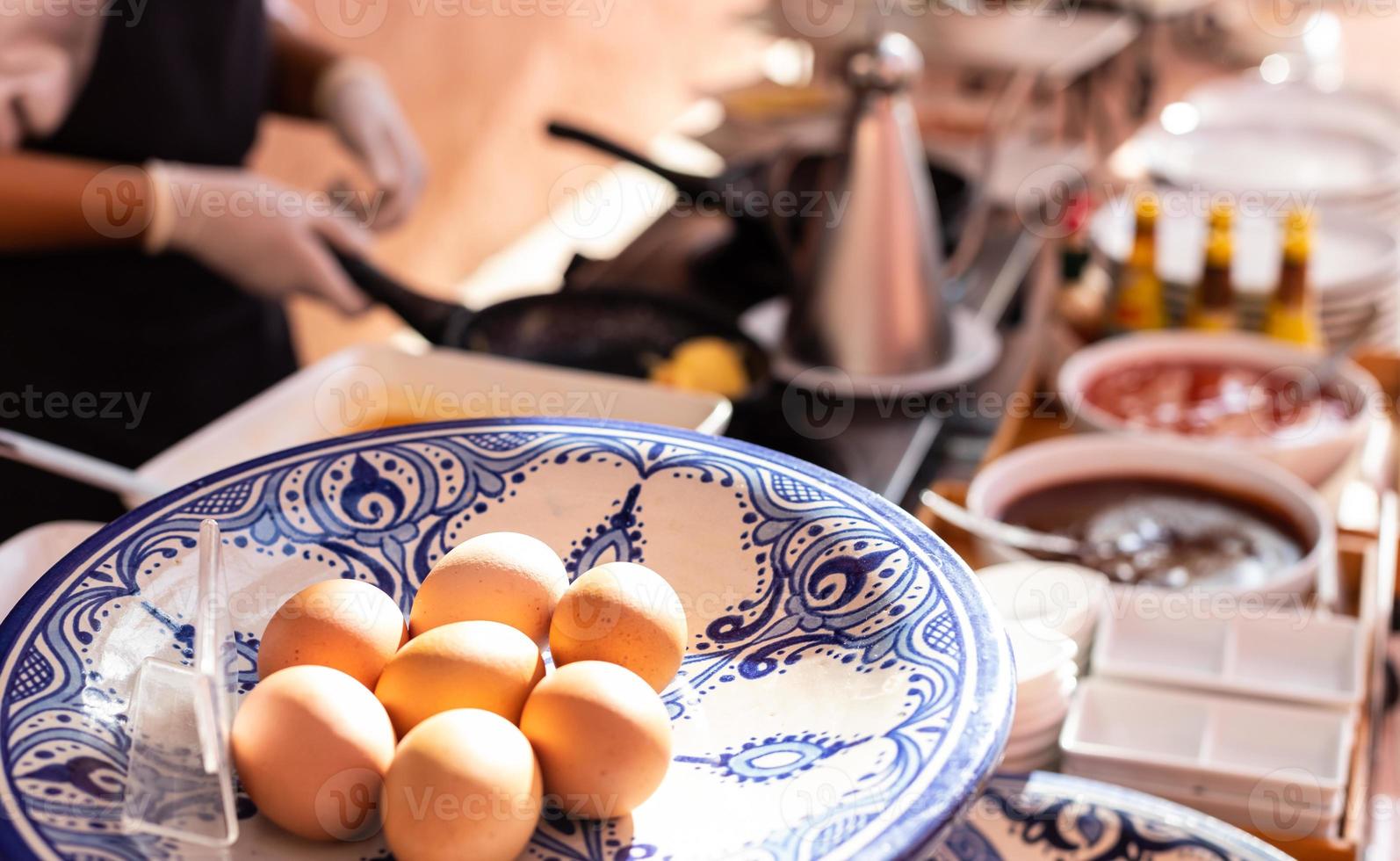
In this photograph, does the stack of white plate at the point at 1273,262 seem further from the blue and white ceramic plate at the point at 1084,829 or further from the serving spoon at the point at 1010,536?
the blue and white ceramic plate at the point at 1084,829

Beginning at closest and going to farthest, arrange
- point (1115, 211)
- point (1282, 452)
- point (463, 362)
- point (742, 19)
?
point (463, 362)
point (1282, 452)
point (1115, 211)
point (742, 19)

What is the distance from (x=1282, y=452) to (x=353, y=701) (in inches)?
40.8

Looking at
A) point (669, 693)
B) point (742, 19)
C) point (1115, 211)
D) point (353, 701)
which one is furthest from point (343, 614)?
point (742, 19)

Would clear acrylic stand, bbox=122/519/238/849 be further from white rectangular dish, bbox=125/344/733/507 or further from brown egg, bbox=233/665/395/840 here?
white rectangular dish, bbox=125/344/733/507

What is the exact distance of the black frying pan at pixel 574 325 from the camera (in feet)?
4.04

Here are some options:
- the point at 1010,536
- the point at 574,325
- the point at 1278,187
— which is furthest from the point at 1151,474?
the point at 1278,187

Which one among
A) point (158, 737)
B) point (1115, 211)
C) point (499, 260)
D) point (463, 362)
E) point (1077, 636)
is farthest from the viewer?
point (499, 260)

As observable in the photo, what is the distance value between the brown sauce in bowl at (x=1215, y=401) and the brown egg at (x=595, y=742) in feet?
3.08

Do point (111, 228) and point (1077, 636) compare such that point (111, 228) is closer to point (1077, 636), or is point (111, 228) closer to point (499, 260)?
point (1077, 636)

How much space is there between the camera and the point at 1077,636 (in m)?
0.95

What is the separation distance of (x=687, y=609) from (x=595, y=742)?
149 mm

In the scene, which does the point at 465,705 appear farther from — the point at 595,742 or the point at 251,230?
the point at 251,230

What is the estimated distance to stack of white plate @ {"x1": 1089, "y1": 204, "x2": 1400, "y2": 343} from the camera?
1681mm

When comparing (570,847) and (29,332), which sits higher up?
(570,847)
